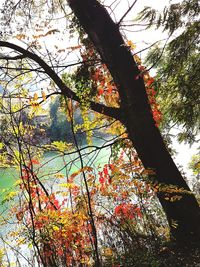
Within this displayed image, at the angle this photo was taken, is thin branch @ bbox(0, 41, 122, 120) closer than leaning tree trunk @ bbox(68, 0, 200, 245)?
No

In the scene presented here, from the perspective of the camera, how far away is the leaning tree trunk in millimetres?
3729

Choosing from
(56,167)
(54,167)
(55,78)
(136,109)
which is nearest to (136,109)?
(136,109)

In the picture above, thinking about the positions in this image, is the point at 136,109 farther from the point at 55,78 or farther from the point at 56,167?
the point at 56,167

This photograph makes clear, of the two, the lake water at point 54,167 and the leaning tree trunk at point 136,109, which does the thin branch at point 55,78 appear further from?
the lake water at point 54,167

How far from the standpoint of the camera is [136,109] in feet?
12.3

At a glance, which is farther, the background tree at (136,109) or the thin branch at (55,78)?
the thin branch at (55,78)

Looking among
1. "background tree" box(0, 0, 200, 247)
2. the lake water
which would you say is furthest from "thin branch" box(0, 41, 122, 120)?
the lake water

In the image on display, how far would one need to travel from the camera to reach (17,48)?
3889 mm

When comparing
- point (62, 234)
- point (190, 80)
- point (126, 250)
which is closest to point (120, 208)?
point (126, 250)

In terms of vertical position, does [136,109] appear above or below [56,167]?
below

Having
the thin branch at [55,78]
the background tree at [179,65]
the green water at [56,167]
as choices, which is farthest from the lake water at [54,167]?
the background tree at [179,65]

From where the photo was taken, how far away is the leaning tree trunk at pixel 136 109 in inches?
147

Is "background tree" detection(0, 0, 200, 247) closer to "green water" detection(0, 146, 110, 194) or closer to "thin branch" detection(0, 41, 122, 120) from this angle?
"thin branch" detection(0, 41, 122, 120)

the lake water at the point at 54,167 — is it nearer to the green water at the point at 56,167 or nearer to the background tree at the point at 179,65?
the green water at the point at 56,167
